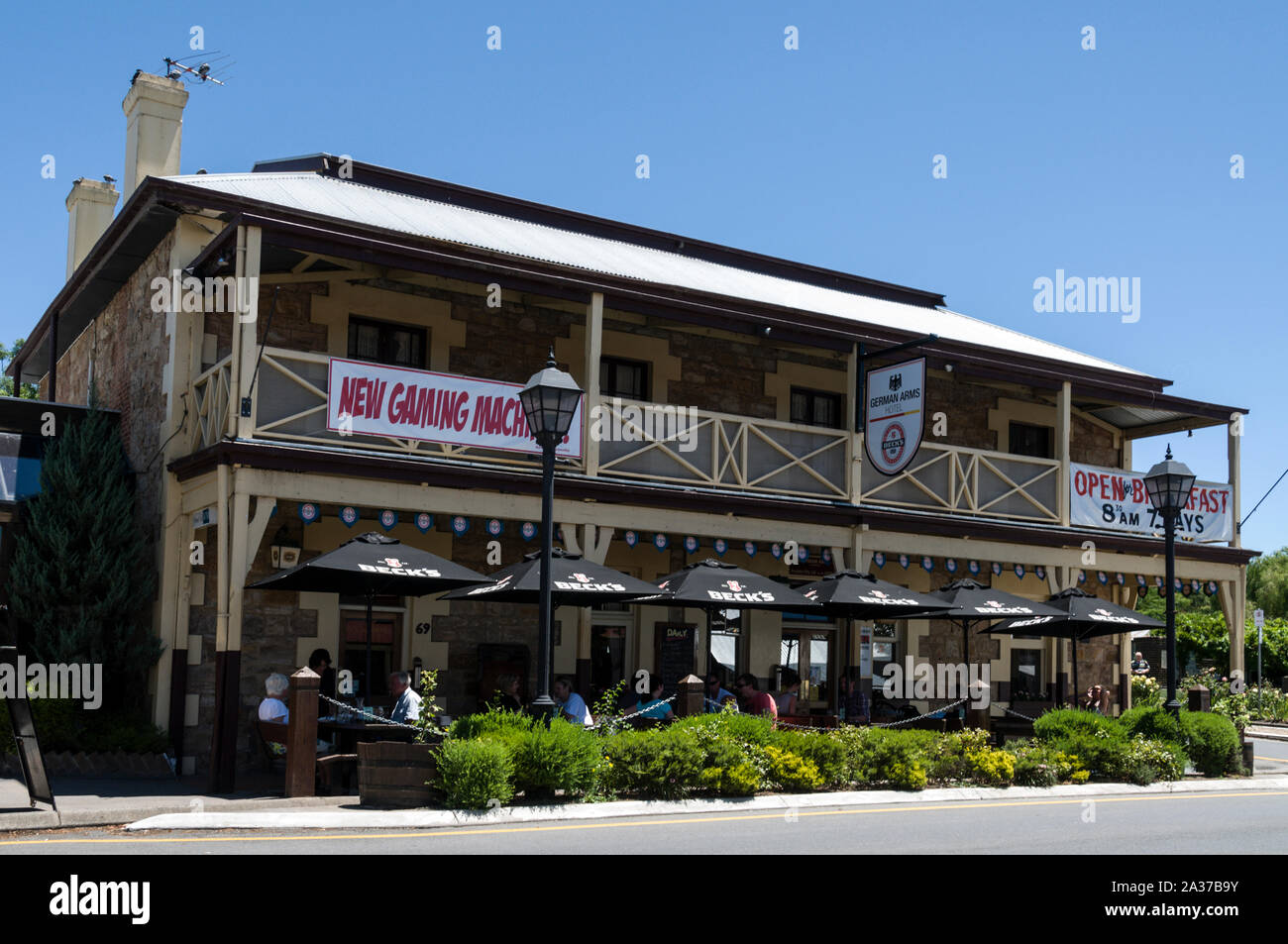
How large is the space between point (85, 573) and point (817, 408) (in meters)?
11.3

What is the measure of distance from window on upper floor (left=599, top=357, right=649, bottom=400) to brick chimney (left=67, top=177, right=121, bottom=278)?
32.8 feet

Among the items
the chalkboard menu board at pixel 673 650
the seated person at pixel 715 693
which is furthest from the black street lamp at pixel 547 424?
the chalkboard menu board at pixel 673 650

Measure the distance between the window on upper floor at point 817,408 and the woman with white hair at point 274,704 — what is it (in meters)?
9.95

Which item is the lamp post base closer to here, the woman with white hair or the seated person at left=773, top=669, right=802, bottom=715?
the woman with white hair

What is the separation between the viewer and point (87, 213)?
920 inches

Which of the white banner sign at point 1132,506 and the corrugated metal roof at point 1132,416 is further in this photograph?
the corrugated metal roof at point 1132,416

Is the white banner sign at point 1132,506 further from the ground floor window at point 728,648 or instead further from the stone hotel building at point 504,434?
the ground floor window at point 728,648

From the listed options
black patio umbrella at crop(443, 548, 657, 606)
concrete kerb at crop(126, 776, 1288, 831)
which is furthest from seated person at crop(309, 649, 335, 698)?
concrete kerb at crop(126, 776, 1288, 831)

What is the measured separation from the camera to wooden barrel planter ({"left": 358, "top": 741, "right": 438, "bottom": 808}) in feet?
38.0

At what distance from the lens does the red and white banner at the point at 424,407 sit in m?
14.7

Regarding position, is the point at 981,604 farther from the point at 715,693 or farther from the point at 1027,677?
the point at 1027,677

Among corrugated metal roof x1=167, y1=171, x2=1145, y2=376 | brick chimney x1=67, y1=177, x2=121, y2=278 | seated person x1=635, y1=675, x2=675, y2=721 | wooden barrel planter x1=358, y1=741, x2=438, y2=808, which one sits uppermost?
brick chimney x1=67, y1=177, x2=121, y2=278

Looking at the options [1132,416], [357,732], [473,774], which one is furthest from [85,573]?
[1132,416]

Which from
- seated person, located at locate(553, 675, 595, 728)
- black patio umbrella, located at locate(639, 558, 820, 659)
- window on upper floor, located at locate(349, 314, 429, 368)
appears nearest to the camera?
seated person, located at locate(553, 675, 595, 728)
